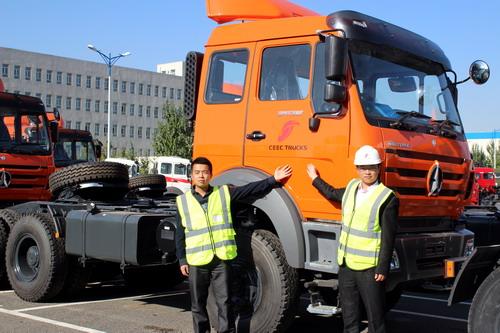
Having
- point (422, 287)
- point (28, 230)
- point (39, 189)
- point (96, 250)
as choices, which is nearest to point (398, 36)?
point (422, 287)

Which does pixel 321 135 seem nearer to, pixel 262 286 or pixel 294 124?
pixel 294 124

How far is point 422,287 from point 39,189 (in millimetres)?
6357

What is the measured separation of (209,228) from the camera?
5789mm

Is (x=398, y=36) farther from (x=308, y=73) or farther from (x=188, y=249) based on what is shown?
(x=188, y=249)

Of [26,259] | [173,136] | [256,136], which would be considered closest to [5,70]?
[173,136]

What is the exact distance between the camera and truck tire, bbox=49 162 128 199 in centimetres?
859

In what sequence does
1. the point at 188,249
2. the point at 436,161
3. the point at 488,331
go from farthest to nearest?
the point at 436,161 < the point at 188,249 < the point at 488,331

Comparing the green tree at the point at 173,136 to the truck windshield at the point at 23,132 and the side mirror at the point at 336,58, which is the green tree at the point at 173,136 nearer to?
the truck windshield at the point at 23,132

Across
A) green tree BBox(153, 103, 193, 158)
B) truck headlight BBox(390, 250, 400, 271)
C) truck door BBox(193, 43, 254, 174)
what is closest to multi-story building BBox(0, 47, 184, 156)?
green tree BBox(153, 103, 193, 158)

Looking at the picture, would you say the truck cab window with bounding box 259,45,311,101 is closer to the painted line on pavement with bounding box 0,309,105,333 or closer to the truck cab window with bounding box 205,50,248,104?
the truck cab window with bounding box 205,50,248,104

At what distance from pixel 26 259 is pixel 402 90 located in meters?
5.26

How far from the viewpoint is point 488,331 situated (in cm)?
494

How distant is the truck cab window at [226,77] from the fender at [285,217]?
0.85 m

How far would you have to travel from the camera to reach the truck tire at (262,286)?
6000mm
